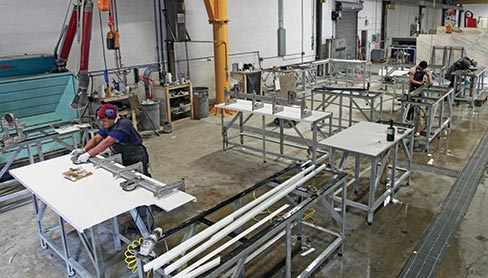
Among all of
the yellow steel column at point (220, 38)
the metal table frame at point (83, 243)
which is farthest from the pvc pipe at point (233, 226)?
the yellow steel column at point (220, 38)

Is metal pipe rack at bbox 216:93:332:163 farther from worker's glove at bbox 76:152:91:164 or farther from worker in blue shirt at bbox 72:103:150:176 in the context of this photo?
worker's glove at bbox 76:152:91:164

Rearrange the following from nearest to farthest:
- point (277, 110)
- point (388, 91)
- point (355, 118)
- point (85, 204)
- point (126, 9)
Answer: point (85, 204), point (277, 110), point (126, 9), point (355, 118), point (388, 91)

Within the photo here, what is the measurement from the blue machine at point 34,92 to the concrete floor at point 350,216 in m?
1.48

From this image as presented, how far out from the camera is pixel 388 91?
10.4 m

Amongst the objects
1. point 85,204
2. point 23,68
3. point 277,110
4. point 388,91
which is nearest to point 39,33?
point 23,68

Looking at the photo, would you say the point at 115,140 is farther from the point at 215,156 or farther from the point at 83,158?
the point at 215,156

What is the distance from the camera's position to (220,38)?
798cm

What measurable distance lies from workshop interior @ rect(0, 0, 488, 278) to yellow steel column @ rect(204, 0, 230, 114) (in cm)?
3

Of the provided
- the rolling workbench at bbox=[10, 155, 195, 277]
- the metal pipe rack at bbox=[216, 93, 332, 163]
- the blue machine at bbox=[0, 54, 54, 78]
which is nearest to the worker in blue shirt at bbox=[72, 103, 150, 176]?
the rolling workbench at bbox=[10, 155, 195, 277]

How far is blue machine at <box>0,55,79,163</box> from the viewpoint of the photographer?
5312 mm

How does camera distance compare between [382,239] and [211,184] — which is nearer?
[382,239]

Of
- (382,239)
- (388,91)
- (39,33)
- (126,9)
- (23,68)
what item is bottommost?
(382,239)

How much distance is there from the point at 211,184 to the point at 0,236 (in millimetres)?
2353

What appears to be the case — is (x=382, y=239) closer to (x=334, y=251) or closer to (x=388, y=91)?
(x=334, y=251)
